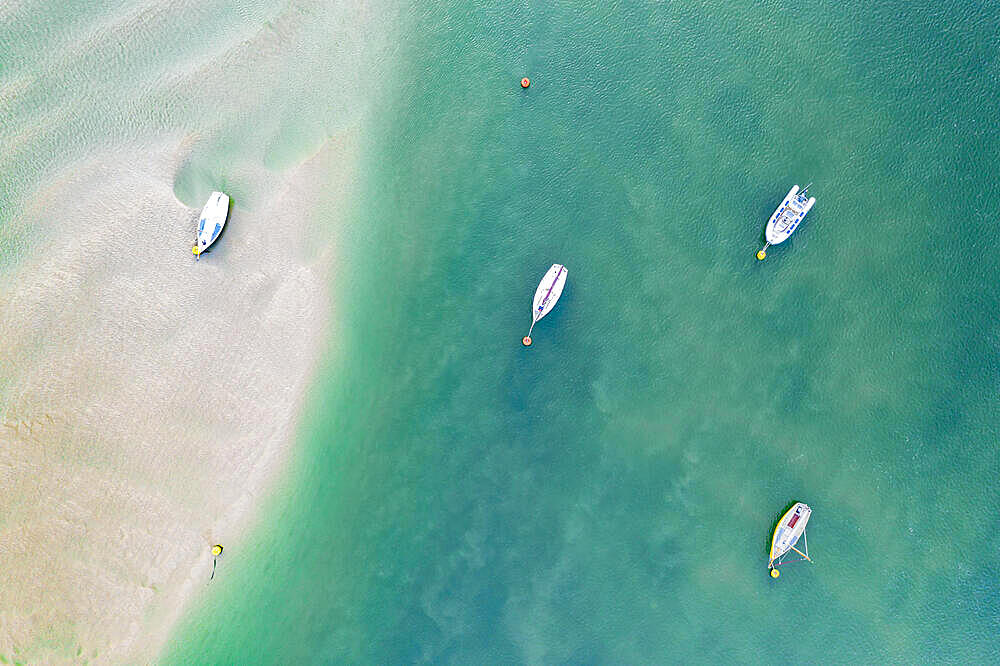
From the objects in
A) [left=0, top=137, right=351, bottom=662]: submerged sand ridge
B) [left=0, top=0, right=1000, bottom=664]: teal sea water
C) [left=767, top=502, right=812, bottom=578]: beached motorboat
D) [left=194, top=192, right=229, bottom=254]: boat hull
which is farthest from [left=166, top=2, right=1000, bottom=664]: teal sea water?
[left=194, top=192, right=229, bottom=254]: boat hull

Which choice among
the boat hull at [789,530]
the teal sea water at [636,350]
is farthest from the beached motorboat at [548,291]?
the boat hull at [789,530]

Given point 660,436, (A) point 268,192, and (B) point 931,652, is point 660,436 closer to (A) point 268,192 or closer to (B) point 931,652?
(B) point 931,652

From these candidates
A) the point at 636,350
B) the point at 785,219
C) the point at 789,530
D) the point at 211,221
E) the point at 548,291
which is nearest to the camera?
the point at 211,221

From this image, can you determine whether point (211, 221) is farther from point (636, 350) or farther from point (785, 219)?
point (785, 219)

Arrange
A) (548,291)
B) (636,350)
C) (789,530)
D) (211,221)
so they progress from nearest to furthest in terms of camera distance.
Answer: (211,221)
(789,530)
(548,291)
(636,350)

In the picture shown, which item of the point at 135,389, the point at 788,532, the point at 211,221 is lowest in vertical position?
the point at 135,389

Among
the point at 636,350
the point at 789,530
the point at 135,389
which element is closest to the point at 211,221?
the point at 135,389

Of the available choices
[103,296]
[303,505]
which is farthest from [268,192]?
[303,505]

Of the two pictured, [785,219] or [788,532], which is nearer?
[788,532]
